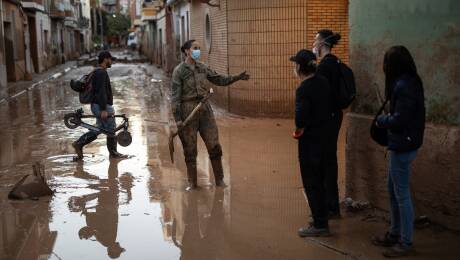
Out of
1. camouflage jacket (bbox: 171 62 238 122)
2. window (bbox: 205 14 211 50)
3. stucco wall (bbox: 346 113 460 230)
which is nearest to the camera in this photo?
stucco wall (bbox: 346 113 460 230)

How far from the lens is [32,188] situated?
7141mm

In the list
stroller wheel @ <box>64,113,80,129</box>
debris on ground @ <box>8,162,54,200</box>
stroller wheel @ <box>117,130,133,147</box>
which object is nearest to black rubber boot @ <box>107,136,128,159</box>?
stroller wheel @ <box>117,130,133,147</box>

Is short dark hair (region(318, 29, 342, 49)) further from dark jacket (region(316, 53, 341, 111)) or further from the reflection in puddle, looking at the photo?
the reflection in puddle

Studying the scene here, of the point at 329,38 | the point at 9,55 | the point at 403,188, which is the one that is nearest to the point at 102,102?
the point at 329,38

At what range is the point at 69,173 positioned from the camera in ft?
28.1

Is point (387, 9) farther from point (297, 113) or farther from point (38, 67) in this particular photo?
point (38, 67)

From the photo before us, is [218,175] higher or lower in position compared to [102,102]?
lower

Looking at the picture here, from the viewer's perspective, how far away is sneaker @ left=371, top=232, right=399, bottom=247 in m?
5.16

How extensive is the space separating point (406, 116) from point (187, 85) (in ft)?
10.6

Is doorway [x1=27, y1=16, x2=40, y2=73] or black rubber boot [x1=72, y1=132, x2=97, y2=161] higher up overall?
doorway [x1=27, y1=16, x2=40, y2=73]

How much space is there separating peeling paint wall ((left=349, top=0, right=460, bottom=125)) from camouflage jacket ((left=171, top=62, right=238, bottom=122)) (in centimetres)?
164

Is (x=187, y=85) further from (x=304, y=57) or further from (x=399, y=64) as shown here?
(x=399, y=64)

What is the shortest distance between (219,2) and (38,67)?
2164cm

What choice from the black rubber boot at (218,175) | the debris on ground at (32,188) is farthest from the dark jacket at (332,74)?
the debris on ground at (32,188)
